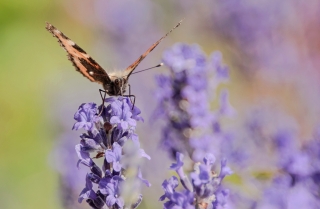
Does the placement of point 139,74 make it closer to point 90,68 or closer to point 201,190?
point 90,68

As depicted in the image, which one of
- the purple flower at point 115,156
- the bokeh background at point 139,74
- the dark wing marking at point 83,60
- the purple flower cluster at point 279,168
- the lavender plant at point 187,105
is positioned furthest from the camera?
the bokeh background at point 139,74

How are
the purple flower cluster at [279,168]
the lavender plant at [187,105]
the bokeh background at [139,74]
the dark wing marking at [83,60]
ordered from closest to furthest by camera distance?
1. the dark wing marking at [83,60]
2. the purple flower cluster at [279,168]
3. the lavender plant at [187,105]
4. the bokeh background at [139,74]

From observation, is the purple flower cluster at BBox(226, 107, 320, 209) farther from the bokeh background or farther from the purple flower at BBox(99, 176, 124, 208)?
the purple flower at BBox(99, 176, 124, 208)

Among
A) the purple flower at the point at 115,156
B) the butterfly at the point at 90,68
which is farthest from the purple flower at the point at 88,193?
the butterfly at the point at 90,68

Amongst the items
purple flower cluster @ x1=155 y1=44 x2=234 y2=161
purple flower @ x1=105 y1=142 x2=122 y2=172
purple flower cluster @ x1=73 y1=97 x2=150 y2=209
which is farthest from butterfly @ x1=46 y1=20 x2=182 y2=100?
purple flower cluster @ x1=155 y1=44 x2=234 y2=161

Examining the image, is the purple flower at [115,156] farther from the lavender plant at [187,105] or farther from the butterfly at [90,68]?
the lavender plant at [187,105]

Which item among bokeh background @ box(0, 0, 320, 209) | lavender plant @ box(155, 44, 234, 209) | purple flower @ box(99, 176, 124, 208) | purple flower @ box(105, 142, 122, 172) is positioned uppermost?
bokeh background @ box(0, 0, 320, 209)

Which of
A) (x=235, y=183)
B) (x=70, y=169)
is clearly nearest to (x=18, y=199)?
(x=70, y=169)
